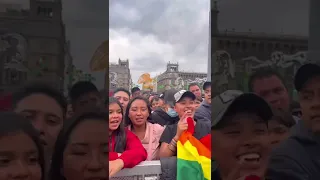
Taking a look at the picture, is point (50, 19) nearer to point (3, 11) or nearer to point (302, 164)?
point (3, 11)

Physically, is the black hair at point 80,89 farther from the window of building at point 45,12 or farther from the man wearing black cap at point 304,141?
the man wearing black cap at point 304,141

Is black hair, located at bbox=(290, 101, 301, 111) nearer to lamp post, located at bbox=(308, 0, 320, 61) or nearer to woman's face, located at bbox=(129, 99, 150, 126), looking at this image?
lamp post, located at bbox=(308, 0, 320, 61)

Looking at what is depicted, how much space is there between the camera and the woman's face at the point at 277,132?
93cm

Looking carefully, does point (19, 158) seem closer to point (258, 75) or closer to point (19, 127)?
point (19, 127)

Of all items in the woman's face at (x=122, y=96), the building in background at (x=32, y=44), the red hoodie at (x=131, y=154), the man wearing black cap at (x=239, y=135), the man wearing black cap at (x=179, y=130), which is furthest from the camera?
the woman's face at (x=122, y=96)

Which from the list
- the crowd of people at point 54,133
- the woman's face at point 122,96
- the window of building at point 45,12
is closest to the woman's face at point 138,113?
the woman's face at point 122,96

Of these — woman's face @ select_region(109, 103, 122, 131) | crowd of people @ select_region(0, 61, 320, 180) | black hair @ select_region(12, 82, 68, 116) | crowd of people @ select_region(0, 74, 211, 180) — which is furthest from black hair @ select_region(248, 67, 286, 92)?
woman's face @ select_region(109, 103, 122, 131)

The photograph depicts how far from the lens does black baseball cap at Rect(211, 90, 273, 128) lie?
3.02ft

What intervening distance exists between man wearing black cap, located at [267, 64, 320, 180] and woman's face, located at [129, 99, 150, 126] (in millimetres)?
1171

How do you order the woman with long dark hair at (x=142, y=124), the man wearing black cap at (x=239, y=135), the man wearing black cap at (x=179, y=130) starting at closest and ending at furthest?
the man wearing black cap at (x=239, y=135)
the man wearing black cap at (x=179, y=130)
the woman with long dark hair at (x=142, y=124)

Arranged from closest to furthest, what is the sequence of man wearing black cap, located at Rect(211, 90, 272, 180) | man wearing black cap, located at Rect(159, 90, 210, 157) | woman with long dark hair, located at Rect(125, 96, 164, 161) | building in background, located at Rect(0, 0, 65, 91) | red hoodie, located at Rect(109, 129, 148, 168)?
building in background, located at Rect(0, 0, 65, 91)
man wearing black cap, located at Rect(211, 90, 272, 180)
red hoodie, located at Rect(109, 129, 148, 168)
man wearing black cap, located at Rect(159, 90, 210, 157)
woman with long dark hair, located at Rect(125, 96, 164, 161)

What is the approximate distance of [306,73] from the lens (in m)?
0.97

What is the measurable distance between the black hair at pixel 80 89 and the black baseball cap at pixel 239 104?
1.20ft

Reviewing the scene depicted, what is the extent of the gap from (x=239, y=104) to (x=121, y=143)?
36.8 inches
